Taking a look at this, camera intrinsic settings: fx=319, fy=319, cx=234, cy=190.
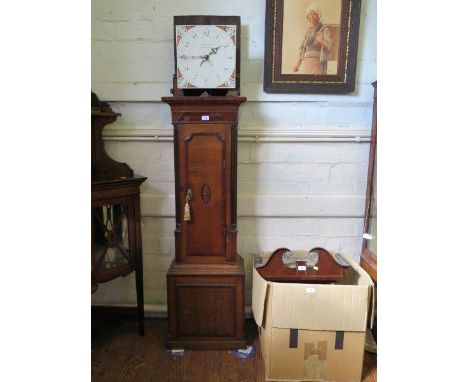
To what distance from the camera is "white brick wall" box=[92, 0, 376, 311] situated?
5.67 feet

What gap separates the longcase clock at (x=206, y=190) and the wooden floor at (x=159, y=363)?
0.08m

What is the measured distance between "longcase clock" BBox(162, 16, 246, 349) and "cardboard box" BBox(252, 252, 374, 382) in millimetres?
240

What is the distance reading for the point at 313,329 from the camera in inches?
55.9

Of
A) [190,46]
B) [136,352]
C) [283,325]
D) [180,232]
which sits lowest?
[136,352]

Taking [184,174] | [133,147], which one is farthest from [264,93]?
[133,147]

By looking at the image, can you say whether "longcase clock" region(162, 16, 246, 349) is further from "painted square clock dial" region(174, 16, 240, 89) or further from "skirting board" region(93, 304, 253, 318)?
"skirting board" region(93, 304, 253, 318)

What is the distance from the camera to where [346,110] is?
1.79 m

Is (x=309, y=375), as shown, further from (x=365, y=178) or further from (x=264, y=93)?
(x=264, y=93)

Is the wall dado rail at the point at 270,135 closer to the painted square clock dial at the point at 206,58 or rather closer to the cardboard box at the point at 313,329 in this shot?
the painted square clock dial at the point at 206,58

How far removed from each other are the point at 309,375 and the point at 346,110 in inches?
54.0

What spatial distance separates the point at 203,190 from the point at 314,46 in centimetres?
98

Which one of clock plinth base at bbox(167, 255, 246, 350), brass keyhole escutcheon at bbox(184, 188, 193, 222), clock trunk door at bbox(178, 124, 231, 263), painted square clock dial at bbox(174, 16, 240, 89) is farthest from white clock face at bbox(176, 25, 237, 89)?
clock plinth base at bbox(167, 255, 246, 350)

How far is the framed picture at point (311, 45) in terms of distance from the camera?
5.52 ft

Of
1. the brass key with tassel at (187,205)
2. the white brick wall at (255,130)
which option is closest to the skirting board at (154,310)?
the white brick wall at (255,130)
